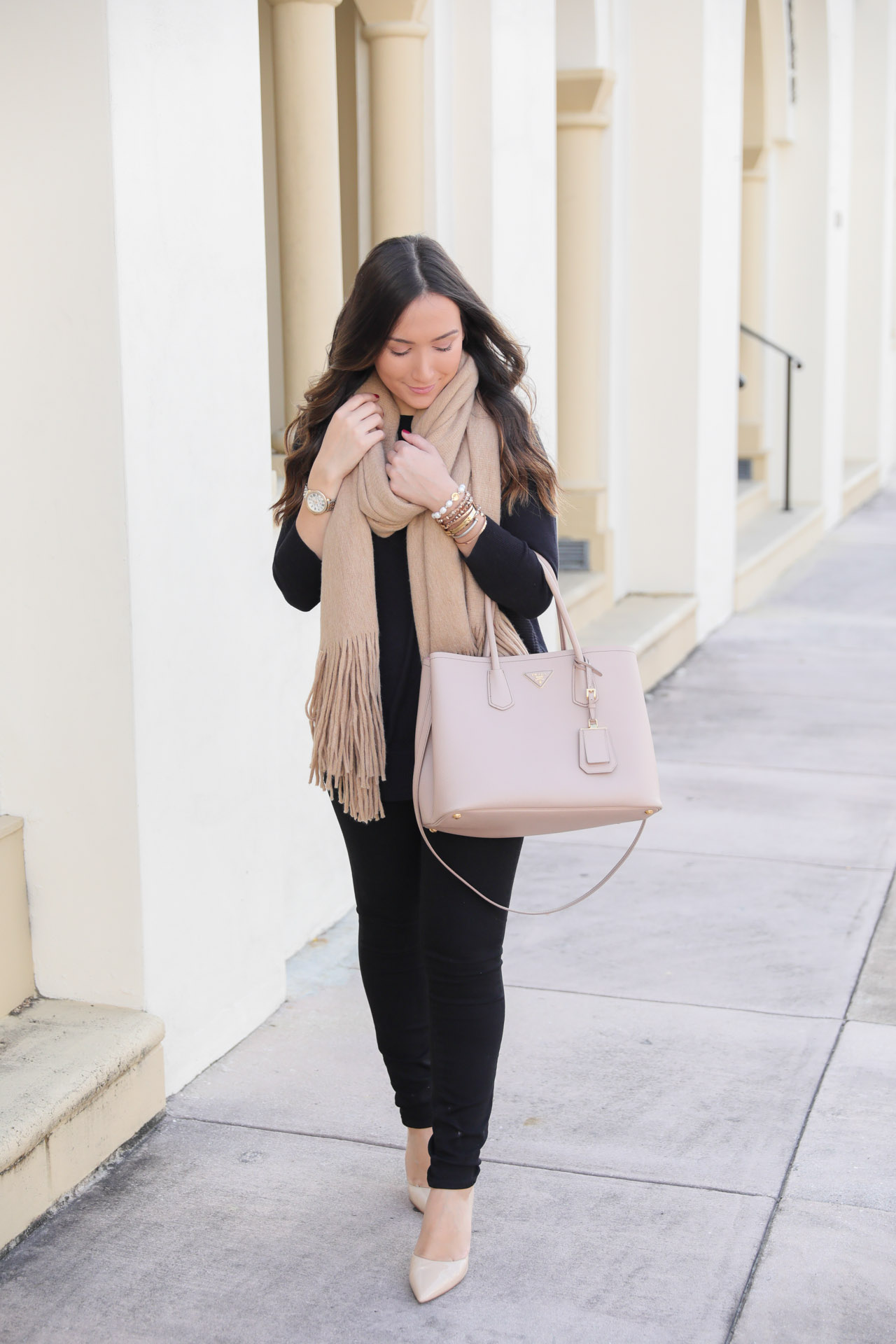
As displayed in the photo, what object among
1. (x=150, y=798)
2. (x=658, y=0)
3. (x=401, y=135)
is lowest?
(x=150, y=798)

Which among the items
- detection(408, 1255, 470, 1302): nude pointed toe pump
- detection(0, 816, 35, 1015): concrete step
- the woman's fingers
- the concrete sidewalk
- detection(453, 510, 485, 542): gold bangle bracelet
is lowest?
the concrete sidewalk

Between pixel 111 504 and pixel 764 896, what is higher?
pixel 111 504

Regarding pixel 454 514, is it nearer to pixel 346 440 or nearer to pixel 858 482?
pixel 346 440

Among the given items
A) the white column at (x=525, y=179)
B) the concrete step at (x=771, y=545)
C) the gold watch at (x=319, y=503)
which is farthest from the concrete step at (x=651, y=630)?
the gold watch at (x=319, y=503)

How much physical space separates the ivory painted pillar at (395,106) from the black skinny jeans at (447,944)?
9.14ft

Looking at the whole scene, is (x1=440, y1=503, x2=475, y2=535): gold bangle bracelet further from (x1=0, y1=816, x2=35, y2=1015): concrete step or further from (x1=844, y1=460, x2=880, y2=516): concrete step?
(x1=844, y1=460, x2=880, y2=516): concrete step

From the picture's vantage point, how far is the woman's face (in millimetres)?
2320

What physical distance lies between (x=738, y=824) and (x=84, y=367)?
118 inches

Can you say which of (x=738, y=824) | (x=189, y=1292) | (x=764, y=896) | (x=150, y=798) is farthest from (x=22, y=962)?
(x=738, y=824)

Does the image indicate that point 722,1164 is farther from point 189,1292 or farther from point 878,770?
point 878,770

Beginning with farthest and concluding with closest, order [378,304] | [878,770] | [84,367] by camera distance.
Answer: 1. [878,770]
2. [84,367]
3. [378,304]

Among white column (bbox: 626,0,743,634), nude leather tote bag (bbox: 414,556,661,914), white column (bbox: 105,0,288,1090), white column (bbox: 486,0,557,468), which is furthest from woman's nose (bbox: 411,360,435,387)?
white column (bbox: 626,0,743,634)

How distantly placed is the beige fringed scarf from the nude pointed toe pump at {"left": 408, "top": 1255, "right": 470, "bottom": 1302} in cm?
79

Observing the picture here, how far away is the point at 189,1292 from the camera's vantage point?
2.55m
